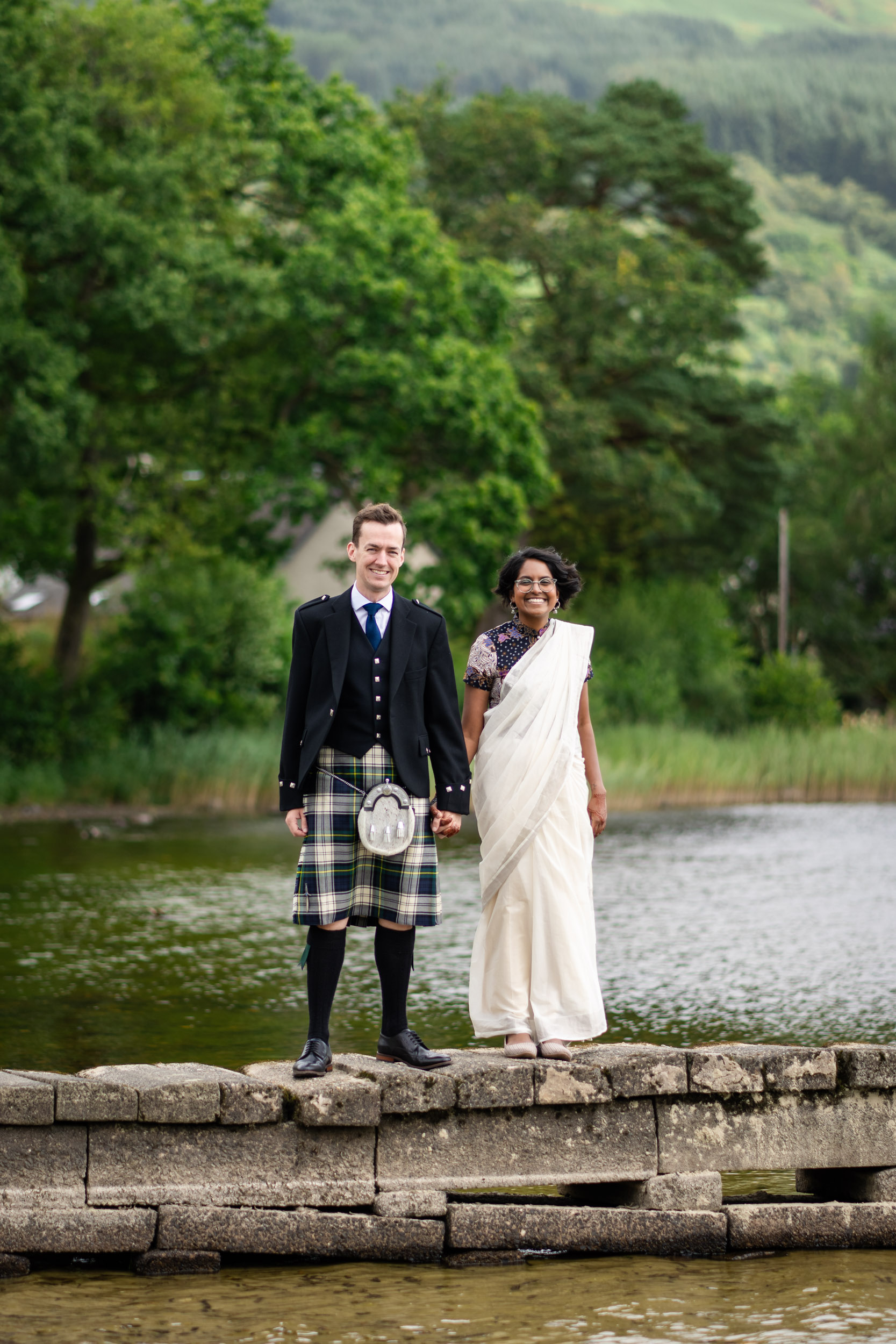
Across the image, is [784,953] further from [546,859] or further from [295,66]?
[295,66]

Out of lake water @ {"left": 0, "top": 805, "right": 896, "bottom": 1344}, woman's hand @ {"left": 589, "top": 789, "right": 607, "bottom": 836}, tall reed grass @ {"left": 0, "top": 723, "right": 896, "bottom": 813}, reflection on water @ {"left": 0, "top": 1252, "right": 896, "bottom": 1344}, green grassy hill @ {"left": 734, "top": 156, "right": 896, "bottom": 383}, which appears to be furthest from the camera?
green grassy hill @ {"left": 734, "top": 156, "right": 896, "bottom": 383}

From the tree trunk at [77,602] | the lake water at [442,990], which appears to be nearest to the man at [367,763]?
the lake water at [442,990]

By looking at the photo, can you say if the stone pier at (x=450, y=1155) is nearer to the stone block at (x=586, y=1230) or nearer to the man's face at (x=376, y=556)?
the stone block at (x=586, y=1230)

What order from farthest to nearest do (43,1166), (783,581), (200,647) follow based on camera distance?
(783,581) → (200,647) → (43,1166)

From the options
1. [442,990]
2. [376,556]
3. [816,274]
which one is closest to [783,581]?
[442,990]

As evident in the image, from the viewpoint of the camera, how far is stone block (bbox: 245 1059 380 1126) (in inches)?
204

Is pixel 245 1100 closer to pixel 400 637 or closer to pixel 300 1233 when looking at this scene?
pixel 300 1233

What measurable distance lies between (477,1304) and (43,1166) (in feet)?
4.55

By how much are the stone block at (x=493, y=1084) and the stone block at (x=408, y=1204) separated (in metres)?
0.30

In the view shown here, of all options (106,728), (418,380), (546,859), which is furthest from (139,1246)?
(418,380)

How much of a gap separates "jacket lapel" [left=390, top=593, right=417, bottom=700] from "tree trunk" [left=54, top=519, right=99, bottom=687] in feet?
73.8

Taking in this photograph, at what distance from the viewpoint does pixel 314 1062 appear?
538 cm

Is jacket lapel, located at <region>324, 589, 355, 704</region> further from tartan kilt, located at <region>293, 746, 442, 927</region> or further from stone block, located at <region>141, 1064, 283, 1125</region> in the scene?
stone block, located at <region>141, 1064, 283, 1125</region>

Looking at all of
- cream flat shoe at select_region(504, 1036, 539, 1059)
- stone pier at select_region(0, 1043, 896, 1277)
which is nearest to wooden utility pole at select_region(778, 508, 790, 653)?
stone pier at select_region(0, 1043, 896, 1277)
